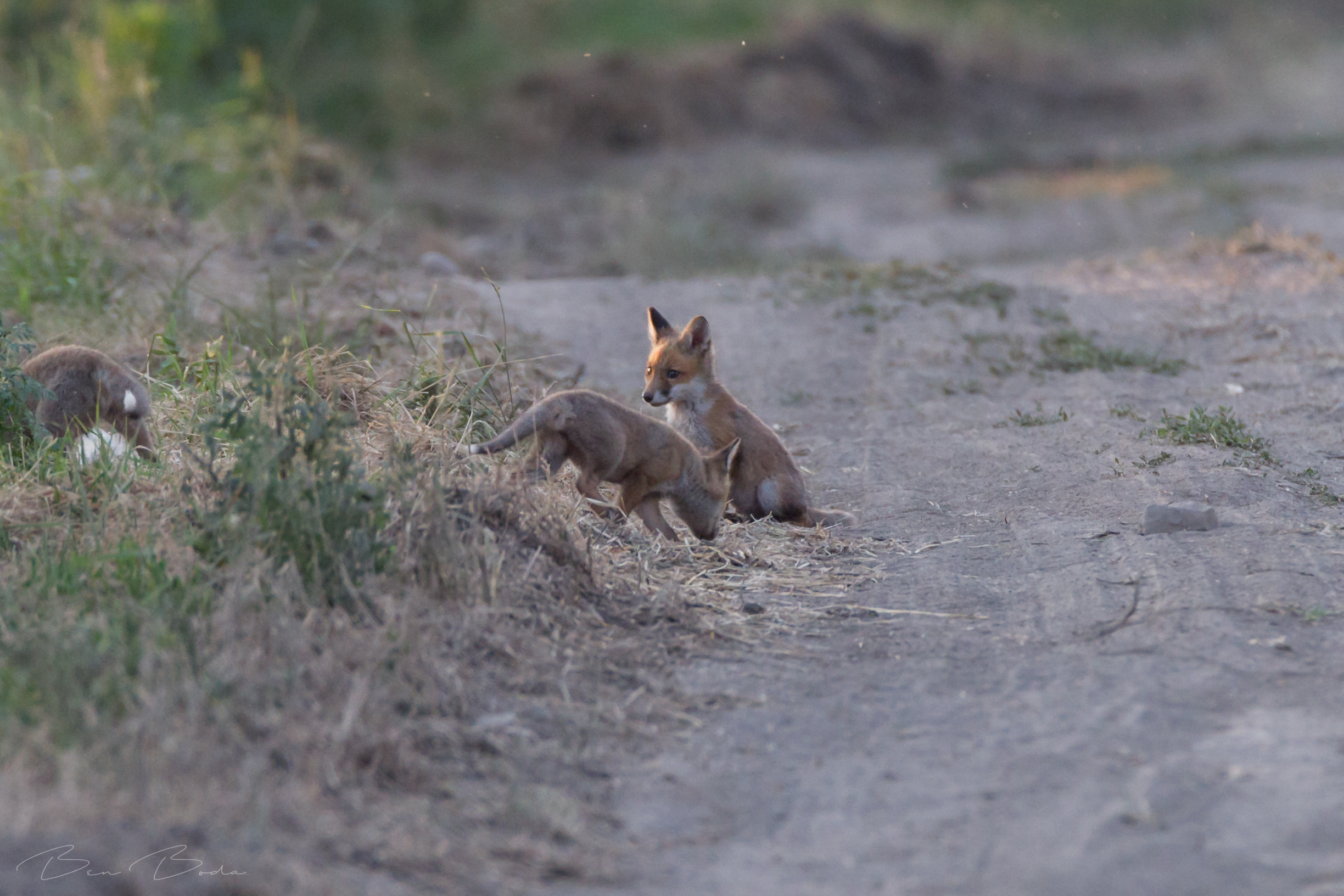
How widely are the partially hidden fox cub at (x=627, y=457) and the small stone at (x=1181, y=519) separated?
1698 millimetres

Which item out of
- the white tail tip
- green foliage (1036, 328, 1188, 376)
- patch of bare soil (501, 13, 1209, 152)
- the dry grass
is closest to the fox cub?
the white tail tip

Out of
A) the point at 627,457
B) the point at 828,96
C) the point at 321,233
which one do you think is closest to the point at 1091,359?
the point at 627,457

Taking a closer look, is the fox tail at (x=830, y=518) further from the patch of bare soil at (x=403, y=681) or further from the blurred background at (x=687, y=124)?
the blurred background at (x=687, y=124)

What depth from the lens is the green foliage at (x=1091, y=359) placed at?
791 cm

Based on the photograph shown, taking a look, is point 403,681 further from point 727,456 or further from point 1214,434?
point 1214,434

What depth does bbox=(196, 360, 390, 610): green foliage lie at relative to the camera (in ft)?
12.6

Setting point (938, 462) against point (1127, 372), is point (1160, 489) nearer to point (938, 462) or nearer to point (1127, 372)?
point (938, 462)

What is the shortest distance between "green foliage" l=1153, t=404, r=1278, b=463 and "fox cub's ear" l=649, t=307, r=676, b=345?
8.04 feet

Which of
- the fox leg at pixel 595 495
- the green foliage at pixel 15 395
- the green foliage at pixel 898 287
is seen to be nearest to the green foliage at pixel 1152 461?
Result: the fox leg at pixel 595 495

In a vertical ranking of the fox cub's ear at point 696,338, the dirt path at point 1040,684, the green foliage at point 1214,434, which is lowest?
the dirt path at point 1040,684

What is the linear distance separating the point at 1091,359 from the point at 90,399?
228 inches

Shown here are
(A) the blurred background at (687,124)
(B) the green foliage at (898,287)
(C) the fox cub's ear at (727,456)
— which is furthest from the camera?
(A) the blurred background at (687,124)

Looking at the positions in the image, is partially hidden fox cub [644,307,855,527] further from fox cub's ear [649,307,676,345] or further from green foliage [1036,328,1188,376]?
green foliage [1036,328,1188,376]

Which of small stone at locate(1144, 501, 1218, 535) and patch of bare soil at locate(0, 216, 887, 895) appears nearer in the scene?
patch of bare soil at locate(0, 216, 887, 895)
